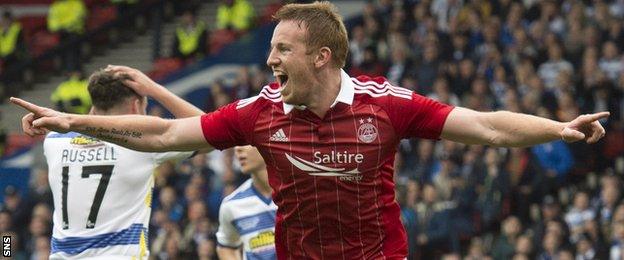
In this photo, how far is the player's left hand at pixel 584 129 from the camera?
629 cm

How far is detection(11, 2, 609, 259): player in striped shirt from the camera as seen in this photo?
680 centimetres

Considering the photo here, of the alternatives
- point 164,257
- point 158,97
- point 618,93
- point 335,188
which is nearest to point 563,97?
Answer: point 618,93

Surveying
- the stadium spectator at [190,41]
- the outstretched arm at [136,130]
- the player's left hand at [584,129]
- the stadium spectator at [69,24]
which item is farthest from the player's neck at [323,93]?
the stadium spectator at [69,24]

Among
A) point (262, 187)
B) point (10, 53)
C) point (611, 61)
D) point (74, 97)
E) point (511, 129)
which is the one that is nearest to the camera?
point (511, 129)

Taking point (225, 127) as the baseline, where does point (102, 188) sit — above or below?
below

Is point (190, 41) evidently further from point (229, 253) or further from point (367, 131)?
point (367, 131)

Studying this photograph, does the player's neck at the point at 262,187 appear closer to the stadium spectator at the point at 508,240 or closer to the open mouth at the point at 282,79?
the open mouth at the point at 282,79

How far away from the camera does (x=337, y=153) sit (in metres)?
6.82

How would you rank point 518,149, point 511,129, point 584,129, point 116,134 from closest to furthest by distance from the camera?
point 584,129
point 511,129
point 116,134
point 518,149

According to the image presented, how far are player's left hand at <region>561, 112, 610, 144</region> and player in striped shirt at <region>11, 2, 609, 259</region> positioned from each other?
19.7 inches

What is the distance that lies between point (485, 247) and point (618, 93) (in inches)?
117

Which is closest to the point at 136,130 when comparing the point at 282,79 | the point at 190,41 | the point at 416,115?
the point at 282,79

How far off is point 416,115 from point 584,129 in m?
0.90

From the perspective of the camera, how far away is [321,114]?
271 inches
